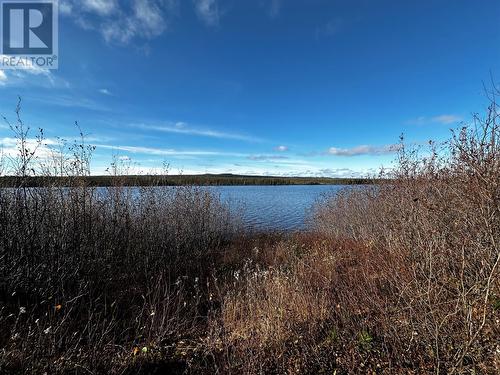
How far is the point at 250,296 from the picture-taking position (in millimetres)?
4328

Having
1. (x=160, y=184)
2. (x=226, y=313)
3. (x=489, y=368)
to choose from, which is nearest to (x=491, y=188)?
(x=489, y=368)

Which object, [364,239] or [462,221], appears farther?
[364,239]

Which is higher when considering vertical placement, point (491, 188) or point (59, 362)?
point (491, 188)

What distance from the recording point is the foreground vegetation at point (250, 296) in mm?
2863

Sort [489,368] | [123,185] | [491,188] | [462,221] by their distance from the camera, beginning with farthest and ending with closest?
[123,185]
[462,221]
[491,188]
[489,368]

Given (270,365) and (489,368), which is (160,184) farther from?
(489,368)

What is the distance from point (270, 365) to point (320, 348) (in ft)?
2.18

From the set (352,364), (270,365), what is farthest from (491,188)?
(270,365)

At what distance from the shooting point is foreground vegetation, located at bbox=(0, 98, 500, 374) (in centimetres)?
286

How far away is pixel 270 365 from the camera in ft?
9.80

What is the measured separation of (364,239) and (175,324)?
329 inches

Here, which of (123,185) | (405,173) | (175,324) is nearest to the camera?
(175,324)

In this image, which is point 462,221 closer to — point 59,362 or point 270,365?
point 270,365

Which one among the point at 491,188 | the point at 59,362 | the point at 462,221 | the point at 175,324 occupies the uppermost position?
the point at 491,188
